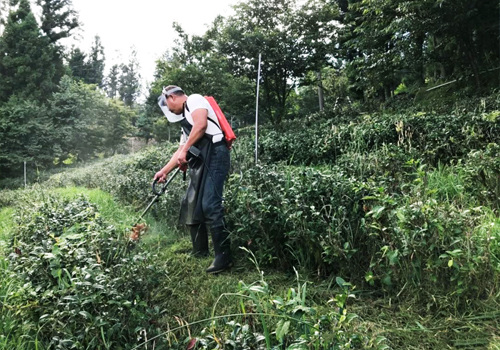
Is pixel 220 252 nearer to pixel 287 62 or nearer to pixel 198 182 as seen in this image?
pixel 198 182

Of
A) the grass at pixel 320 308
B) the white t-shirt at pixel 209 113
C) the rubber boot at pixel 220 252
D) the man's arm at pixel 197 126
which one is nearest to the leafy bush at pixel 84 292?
the grass at pixel 320 308

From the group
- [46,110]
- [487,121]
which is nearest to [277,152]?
[487,121]

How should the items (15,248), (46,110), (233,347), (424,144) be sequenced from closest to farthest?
(233,347) < (15,248) < (424,144) < (46,110)

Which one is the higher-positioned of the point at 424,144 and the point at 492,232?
the point at 424,144

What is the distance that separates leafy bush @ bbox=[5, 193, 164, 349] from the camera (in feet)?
5.54

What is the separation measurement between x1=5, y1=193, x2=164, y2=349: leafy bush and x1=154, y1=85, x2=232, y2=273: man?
0.78 meters

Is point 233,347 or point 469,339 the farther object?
point 469,339

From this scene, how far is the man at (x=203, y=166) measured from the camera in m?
2.96

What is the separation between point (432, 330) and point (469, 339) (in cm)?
17

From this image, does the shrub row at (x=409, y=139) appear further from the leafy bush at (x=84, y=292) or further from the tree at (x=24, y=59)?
the tree at (x=24, y=59)

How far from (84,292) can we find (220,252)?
1.32 metres

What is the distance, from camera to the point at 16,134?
852 inches

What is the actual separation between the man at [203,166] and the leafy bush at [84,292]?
0.78 meters

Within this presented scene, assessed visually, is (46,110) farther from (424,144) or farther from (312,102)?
(424,144)
